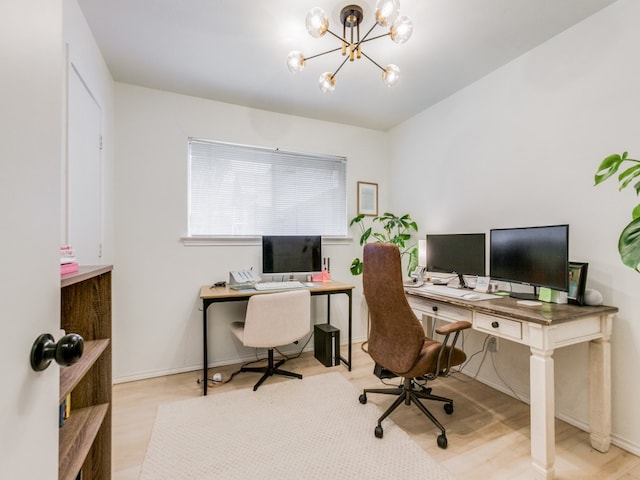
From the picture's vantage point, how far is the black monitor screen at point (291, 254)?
300cm

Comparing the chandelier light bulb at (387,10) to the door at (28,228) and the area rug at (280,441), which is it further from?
the area rug at (280,441)

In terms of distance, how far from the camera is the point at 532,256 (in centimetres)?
192

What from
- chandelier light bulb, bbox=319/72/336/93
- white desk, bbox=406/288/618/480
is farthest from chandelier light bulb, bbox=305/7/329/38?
white desk, bbox=406/288/618/480

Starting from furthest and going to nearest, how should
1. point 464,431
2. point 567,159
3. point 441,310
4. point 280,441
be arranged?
point 441,310 < point 567,159 < point 464,431 < point 280,441

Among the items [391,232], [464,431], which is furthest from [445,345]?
[391,232]

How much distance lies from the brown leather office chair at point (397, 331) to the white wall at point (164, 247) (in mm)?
1616

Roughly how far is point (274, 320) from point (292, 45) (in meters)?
2.07

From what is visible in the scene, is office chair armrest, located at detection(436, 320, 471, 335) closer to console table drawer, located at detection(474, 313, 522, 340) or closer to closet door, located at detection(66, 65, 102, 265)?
console table drawer, located at detection(474, 313, 522, 340)

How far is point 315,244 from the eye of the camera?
3.19 m

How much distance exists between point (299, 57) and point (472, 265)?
1.92 metres

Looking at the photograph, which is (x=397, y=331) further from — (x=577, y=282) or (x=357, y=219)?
(x=357, y=219)

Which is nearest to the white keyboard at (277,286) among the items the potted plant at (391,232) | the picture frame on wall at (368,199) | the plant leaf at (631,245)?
the potted plant at (391,232)

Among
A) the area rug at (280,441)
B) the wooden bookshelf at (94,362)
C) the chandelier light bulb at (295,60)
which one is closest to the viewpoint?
the wooden bookshelf at (94,362)

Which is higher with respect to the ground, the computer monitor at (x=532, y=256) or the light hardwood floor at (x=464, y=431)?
the computer monitor at (x=532, y=256)
